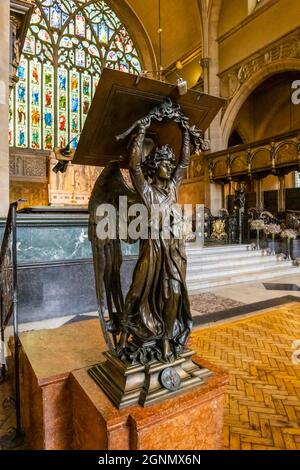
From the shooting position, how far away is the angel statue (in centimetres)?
142

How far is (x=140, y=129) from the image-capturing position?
1.38m

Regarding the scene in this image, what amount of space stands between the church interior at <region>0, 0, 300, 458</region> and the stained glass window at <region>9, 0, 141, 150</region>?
60mm

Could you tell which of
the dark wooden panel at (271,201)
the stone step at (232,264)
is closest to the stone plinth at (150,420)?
the stone step at (232,264)

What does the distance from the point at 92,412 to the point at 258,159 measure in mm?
12221

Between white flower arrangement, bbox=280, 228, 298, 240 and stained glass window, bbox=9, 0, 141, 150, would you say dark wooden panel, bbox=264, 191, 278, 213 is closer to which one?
white flower arrangement, bbox=280, 228, 298, 240

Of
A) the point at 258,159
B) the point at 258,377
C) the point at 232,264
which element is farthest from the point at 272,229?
the point at 258,377

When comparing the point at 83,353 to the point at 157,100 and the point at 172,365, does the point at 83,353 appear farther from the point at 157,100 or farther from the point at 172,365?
the point at 157,100

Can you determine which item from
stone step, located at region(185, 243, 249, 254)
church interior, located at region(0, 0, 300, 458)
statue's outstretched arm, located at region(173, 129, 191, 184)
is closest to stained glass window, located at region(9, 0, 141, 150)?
church interior, located at region(0, 0, 300, 458)

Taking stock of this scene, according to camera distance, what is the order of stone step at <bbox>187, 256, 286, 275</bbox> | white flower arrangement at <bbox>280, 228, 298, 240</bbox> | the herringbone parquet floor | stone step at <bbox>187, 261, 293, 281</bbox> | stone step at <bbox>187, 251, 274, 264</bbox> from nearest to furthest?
the herringbone parquet floor, stone step at <bbox>187, 261, 293, 281</bbox>, stone step at <bbox>187, 256, 286, 275</bbox>, stone step at <bbox>187, 251, 274, 264</bbox>, white flower arrangement at <bbox>280, 228, 298, 240</bbox>

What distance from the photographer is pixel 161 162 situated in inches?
56.2

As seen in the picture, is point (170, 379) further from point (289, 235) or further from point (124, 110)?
point (289, 235)

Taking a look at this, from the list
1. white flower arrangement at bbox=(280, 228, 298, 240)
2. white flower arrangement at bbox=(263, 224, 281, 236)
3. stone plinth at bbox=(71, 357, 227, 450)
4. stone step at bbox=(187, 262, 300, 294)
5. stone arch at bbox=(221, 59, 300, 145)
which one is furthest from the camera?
stone arch at bbox=(221, 59, 300, 145)

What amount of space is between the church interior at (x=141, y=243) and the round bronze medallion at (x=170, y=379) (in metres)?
0.01
